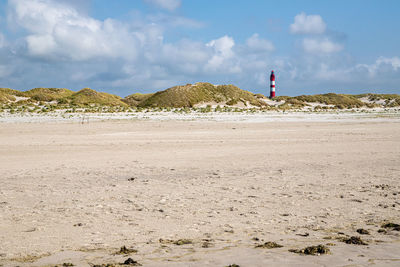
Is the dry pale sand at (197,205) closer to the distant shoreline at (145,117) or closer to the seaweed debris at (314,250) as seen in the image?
the seaweed debris at (314,250)

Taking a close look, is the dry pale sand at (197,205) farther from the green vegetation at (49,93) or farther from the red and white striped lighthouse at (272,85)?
the red and white striped lighthouse at (272,85)

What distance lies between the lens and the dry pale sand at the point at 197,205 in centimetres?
499

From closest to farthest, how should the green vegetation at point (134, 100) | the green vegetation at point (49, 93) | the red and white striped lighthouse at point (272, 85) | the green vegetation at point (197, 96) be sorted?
the green vegetation at point (197, 96) → the green vegetation at point (49, 93) → the green vegetation at point (134, 100) → the red and white striped lighthouse at point (272, 85)

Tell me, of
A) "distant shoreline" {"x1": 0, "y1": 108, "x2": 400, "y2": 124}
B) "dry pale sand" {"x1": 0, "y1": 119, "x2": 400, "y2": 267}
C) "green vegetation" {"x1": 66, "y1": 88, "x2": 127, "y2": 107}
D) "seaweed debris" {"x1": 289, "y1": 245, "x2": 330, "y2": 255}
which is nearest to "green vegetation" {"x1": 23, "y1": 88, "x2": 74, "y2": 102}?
"green vegetation" {"x1": 66, "y1": 88, "x2": 127, "y2": 107}

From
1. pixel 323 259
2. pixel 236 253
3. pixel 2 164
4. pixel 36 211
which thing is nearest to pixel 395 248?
pixel 323 259

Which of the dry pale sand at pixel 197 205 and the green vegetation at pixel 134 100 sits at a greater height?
the green vegetation at pixel 134 100

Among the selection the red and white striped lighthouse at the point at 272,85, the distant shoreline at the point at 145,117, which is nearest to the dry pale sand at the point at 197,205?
the distant shoreline at the point at 145,117

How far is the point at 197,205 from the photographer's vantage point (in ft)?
24.3

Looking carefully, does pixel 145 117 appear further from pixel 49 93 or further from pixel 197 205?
pixel 49 93

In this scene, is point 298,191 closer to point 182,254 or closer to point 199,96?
point 182,254

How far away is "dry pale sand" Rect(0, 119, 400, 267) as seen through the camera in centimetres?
499

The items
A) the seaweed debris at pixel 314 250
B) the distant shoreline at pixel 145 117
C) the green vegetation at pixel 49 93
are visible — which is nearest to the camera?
the seaweed debris at pixel 314 250

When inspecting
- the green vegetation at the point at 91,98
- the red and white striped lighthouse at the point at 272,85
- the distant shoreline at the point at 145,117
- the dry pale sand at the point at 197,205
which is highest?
the red and white striped lighthouse at the point at 272,85

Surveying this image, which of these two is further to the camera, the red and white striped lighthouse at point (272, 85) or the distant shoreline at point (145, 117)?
the red and white striped lighthouse at point (272, 85)
